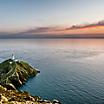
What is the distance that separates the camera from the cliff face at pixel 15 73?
132m

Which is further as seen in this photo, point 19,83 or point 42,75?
point 42,75

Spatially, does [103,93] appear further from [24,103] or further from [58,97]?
[24,103]

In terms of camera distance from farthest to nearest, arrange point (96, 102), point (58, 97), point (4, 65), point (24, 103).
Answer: point (4, 65), point (58, 97), point (96, 102), point (24, 103)

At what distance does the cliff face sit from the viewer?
132000 mm

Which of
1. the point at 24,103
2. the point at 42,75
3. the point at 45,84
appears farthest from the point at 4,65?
the point at 24,103

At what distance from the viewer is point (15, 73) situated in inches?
5487

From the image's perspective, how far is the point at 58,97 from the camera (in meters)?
102

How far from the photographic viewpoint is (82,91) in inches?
4286

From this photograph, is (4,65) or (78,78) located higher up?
(4,65)

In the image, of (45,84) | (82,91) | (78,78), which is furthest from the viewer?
(78,78)

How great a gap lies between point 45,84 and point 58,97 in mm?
27808

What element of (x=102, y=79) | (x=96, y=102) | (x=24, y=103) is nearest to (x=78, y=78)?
(x=102, y=79)

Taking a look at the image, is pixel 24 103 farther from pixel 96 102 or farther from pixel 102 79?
pixel 102 79

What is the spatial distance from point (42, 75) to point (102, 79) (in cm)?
4160
